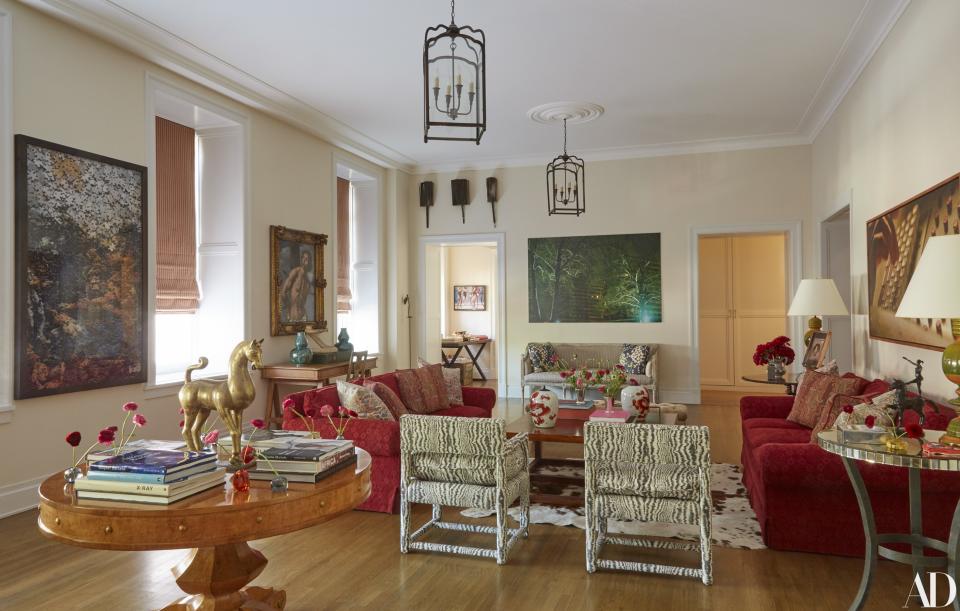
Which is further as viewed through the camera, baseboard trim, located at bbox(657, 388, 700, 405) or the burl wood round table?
baseboard trim, located at bbox(657, 388, 700, 405)

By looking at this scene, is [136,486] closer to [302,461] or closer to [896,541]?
[302,461]

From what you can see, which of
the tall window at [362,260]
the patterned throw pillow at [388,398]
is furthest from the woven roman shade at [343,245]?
the patterned throw pillow at [388,398]

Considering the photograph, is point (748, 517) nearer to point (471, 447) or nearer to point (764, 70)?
point (471, 447)

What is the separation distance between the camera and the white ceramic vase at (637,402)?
487 cm

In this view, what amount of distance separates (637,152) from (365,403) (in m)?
5.72

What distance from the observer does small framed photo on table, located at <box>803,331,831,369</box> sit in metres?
5.99

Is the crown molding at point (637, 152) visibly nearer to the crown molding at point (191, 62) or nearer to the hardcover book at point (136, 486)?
the crown molding at point (191, 62)

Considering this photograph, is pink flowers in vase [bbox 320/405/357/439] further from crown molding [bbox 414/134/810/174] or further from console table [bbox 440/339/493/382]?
console table [bbox 440/339/493/382]

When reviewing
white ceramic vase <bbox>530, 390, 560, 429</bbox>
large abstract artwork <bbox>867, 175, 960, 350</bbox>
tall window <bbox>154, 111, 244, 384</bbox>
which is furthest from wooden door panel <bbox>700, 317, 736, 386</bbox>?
tall window <bbox>154, 111, 244, 384</bbox>

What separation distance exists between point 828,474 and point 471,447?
5.89 feet

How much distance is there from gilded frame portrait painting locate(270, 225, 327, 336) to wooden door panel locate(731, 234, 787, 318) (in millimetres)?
6323

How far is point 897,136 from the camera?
15.0ft

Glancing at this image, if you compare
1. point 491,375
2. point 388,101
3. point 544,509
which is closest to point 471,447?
point 544,509

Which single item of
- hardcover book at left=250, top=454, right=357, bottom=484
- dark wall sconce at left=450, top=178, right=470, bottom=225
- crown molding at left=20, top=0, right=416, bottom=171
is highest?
crown molding at left=20, top=0, right=416, bottom=171
